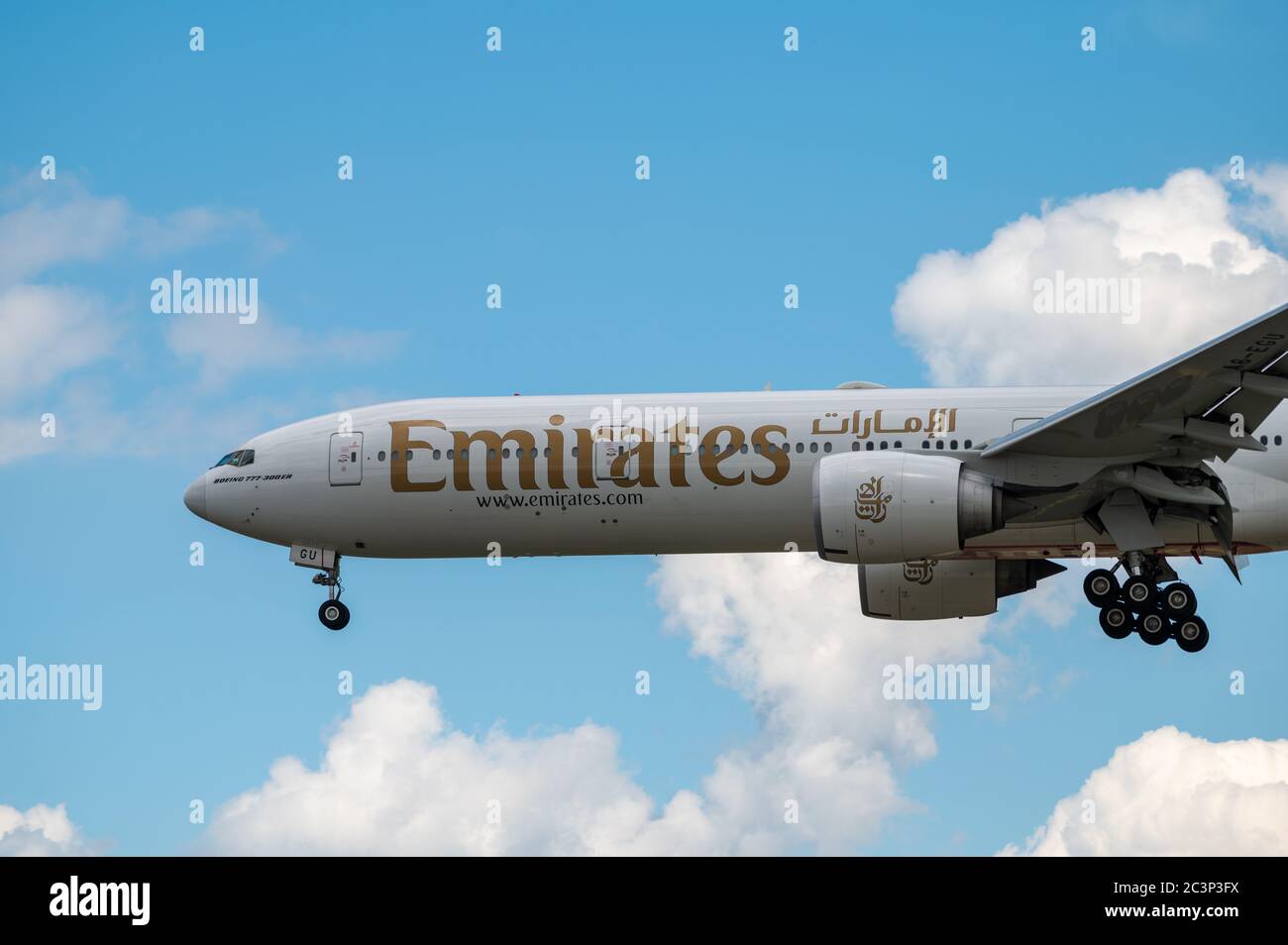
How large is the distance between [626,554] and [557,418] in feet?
8.44

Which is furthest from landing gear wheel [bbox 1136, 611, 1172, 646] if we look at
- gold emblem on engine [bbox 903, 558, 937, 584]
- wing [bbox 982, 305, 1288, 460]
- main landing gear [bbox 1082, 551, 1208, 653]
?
gold emblem on engine [bbox 903, 558, 937, 584]

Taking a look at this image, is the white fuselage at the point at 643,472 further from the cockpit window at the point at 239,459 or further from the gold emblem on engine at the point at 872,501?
the gold emblem on engine at the point at 872,501

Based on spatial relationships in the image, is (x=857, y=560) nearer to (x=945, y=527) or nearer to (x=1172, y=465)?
(x=945, y=527)

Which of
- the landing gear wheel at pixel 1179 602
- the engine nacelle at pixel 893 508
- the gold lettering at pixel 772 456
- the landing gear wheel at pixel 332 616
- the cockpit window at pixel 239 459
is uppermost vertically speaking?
the cockpit window at pixel 239 459

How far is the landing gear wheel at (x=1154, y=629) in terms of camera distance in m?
26.4

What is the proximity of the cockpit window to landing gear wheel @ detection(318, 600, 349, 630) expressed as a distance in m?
2.86

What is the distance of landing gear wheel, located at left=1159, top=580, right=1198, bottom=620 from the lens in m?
26.3

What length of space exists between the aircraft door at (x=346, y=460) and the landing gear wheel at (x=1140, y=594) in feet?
42.1

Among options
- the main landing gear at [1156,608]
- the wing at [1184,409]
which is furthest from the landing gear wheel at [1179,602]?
the wing at [1184,409]

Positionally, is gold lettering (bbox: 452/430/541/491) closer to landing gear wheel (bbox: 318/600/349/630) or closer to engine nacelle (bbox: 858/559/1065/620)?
landing gear wheel (bbox: 318/600/349/630)

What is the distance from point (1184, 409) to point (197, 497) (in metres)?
16.9

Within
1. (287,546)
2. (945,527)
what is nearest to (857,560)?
(945,527)

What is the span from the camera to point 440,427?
27797 mm

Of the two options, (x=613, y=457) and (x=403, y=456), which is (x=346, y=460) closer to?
(x=403, y=456)
